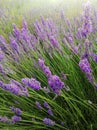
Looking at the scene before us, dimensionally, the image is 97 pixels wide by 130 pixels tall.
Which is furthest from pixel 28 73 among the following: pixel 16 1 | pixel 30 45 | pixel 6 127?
pixel 16 1

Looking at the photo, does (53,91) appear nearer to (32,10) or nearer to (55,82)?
(55,82)

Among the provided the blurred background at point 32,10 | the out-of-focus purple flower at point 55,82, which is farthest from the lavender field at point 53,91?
the blurred background at point 32,10

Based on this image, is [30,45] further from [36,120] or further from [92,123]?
[92,123]

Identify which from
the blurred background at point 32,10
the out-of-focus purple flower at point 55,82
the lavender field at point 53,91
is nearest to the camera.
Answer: the out-of-focus purple flower at point 55,82

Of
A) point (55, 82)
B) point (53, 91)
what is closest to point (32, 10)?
point (53, 91)

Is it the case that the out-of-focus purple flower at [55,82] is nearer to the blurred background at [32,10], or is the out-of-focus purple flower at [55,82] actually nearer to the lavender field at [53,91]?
the lavender field at [53,91]

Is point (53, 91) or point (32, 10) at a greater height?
point (32, 10)

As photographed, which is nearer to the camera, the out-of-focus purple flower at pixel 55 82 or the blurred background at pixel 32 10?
the out-of-focus purple flower at pixel 55 82

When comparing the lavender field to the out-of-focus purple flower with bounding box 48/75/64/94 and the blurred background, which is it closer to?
the out-of-focus purple flower with bounding box 48/75/64/94

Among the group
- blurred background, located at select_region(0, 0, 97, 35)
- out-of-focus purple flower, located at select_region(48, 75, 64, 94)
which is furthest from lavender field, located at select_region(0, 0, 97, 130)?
blurred background, located at select_region(0, 0, 97, 35)

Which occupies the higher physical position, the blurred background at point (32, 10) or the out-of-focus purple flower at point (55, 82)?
the blurred background at point (32, 10)

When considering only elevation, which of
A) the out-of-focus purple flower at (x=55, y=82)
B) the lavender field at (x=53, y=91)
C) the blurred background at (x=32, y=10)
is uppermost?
the blurred background at (x=32, y=10)

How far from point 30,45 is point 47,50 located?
0.51ft

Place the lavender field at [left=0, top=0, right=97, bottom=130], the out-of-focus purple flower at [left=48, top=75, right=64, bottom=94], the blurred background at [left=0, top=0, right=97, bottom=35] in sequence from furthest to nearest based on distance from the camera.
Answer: the blurred background at [left=0, top=0, right=97, bottom=35], the lavender field at [left=0, top=0, right=97, bottom=130], the out-of-focus purple flower at [left=48, top=75, right=64, bottom=94]
